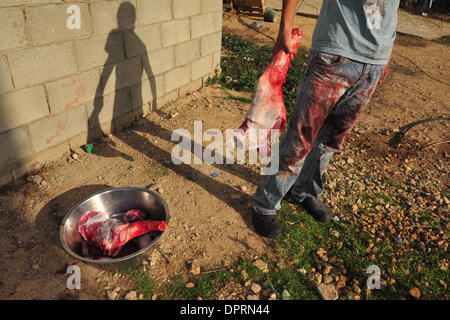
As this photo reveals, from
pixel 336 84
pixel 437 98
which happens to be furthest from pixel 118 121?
pixel 437 98

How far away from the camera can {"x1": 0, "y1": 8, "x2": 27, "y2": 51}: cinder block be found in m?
2.44

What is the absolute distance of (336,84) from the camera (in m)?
2.01

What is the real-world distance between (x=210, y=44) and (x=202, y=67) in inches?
14.4

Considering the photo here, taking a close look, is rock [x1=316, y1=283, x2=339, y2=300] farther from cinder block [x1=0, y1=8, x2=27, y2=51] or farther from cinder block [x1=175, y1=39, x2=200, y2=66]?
cinder block [x1=175, y1=39, x2=200, y2=66]

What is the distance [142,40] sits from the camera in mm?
3609

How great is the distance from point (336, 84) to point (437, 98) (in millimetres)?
4339

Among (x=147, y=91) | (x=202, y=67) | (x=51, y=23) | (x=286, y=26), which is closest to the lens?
(x=286, y=26)

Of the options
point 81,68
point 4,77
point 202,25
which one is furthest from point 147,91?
point 4,77

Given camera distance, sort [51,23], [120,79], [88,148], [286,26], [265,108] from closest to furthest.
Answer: [286,26] < [265,108] < [51,23] < [88,148] < [120,79]

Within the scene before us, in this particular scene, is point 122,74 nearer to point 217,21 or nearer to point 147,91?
point 147,91

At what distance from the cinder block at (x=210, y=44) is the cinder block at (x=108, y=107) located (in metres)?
1.53

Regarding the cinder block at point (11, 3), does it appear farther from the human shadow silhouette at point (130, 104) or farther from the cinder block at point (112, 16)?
the human shadow silhouette at point (130, 104)

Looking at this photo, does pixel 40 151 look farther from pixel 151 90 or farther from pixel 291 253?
pixel 291 253

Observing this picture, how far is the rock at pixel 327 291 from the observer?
2207 millimetres
